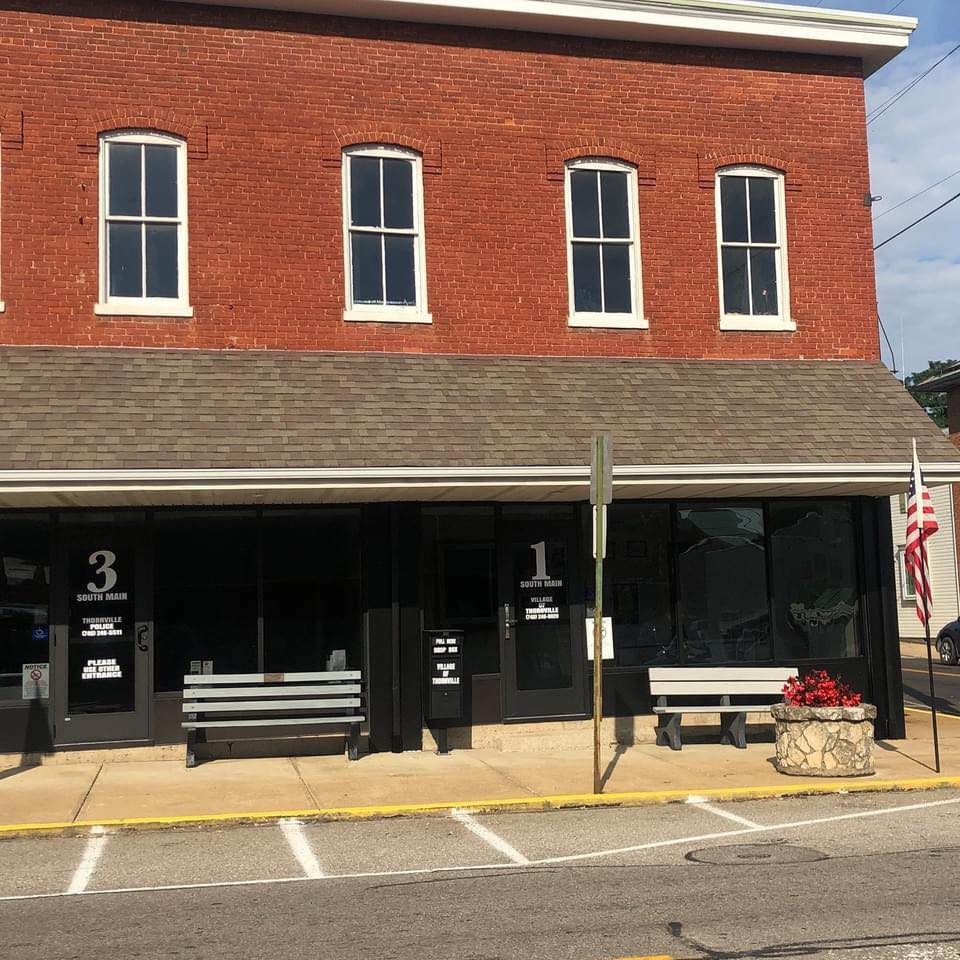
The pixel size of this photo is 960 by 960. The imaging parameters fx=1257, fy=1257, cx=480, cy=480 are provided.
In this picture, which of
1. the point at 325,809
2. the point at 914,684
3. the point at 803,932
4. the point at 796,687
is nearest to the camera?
the point at 803,932

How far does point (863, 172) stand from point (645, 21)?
3.38 metres

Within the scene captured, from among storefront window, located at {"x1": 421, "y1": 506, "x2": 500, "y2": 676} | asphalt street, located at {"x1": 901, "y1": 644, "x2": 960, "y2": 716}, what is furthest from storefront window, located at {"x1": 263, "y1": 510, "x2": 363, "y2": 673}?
asphalt street, located at {"x1": 901, "y1": 644, "x2": 960, "y2": 716}

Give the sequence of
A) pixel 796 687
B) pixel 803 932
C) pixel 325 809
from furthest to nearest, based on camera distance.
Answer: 1. pixel 796 687
2. pixel 325 809
3. pixel 803 932

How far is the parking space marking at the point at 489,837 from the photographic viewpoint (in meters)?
8.50

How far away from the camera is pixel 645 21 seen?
1490cm

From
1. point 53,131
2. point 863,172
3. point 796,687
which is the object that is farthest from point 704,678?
point 53,131

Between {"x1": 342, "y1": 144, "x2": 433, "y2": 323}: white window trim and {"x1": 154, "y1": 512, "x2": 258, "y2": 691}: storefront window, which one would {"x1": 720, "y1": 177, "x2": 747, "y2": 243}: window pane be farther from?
{"x1": 154, "y1": 512, "x2": 258, "y2": 691}: storefront window

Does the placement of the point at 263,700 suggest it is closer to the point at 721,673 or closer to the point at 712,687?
the point at 712,687

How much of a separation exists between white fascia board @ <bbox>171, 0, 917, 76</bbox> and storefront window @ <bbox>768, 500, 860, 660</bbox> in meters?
5.67

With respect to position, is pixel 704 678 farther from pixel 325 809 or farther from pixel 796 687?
pixel 325 809

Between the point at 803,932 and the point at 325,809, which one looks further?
the point at 325,809

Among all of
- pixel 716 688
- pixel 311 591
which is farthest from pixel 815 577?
pixel 311 591

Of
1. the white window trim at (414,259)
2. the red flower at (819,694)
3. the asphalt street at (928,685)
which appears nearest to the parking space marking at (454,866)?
the red flower at (819,694)

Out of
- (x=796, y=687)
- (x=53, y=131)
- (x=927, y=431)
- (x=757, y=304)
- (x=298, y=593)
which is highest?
(x=53, y=131)
